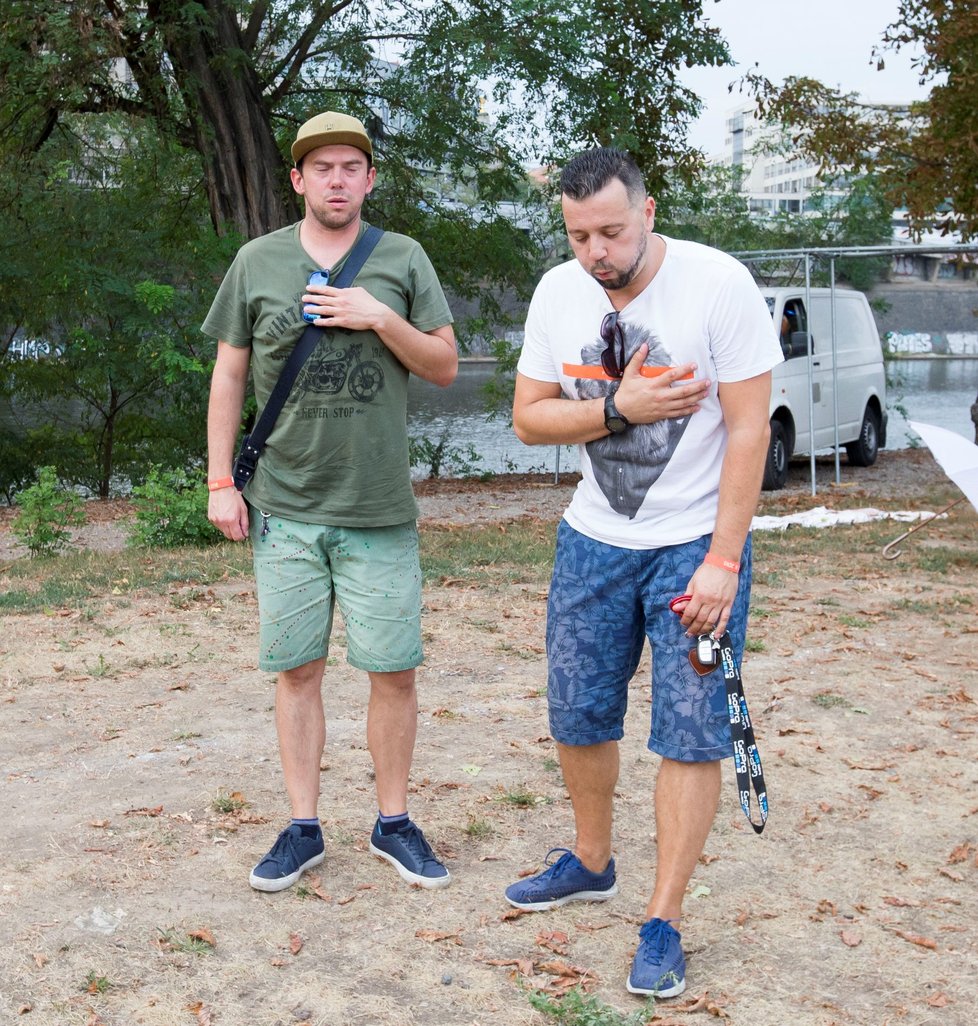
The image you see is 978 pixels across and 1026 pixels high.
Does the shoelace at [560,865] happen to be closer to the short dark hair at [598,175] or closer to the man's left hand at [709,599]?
the man's left hand at [709,599]

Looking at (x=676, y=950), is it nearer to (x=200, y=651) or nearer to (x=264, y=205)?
(x=200, y=651)

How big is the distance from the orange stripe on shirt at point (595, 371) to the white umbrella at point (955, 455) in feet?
8.70

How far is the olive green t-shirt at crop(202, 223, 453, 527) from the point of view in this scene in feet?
11.2

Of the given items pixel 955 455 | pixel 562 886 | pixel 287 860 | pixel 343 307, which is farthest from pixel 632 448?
pixel 955 455

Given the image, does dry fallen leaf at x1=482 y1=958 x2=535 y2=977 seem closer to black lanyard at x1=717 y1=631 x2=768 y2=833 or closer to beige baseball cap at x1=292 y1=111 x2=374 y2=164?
black lanyard at x1=717 y1=631 x2=768 y2=833

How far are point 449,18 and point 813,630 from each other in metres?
7.90

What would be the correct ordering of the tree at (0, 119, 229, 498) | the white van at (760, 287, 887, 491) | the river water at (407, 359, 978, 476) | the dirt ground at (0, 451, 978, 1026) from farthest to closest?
the river water at (407, 359, 978, 476)
the white van at (760, 287, 887, 491)
the tree at (0, 119, 229, 498)
the dirt ground at (0, 451, 978, 1026)

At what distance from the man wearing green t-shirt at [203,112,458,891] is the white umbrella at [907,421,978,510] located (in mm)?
2687

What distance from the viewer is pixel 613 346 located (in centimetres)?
298

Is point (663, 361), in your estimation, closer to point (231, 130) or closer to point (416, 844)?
point (416, 844)

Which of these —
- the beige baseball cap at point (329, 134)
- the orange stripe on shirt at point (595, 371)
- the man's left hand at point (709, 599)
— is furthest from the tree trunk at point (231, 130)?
the man's left hand at point (709, 599)

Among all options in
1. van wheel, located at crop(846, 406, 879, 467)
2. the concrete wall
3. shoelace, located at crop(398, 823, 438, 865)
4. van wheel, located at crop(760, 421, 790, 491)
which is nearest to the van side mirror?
van wheel, located at crop(760, 421, 790, 491)

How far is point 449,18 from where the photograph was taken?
12195 millimetres

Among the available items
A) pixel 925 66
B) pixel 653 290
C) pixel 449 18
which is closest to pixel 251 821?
pixel 653 290
